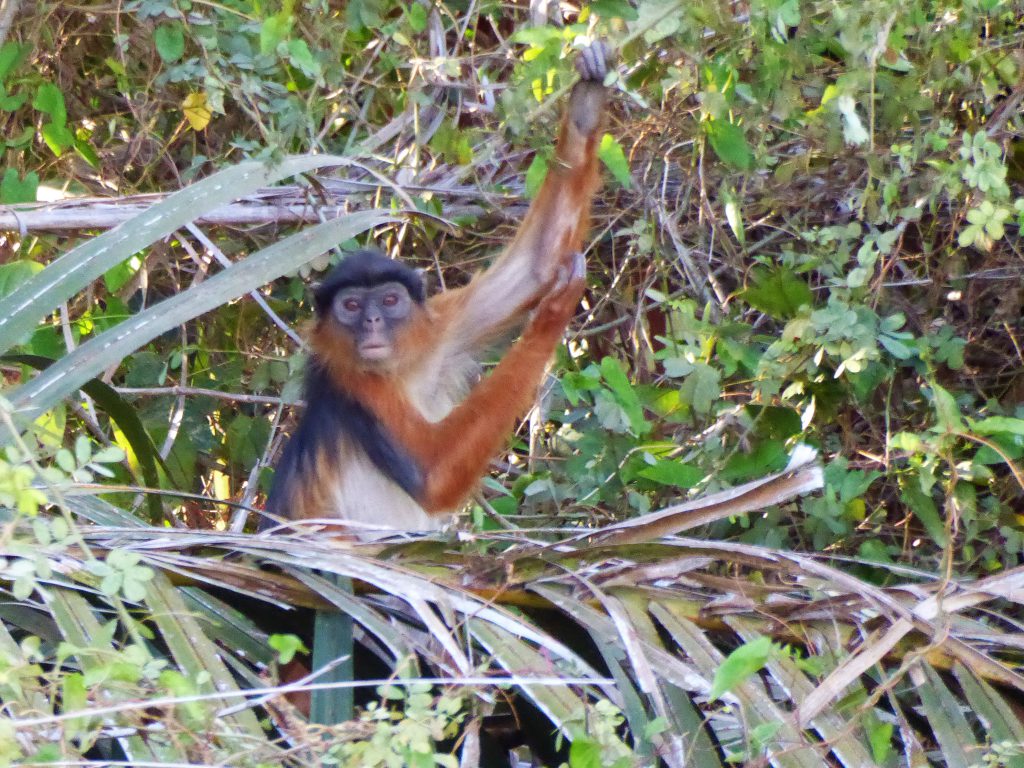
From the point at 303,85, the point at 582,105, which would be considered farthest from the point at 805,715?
the point at 303,85

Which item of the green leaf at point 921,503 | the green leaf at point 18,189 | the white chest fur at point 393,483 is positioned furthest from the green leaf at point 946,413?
the green leaf at point 18,189

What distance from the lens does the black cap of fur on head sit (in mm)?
6059

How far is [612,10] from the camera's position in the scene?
4.11m

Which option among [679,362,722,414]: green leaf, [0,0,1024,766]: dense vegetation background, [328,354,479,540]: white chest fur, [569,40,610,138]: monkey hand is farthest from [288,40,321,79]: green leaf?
[679,362,722,414]: green leaf

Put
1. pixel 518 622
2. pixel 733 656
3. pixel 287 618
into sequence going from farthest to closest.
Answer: pixel 287 618 → pixel 518 622 → pixel 733 656

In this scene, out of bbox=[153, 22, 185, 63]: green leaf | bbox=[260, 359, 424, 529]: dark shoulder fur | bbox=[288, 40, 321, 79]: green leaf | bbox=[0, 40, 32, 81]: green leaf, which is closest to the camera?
bbox=[288, 40, 321, 79]: green leaf

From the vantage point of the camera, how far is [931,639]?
3.52 m

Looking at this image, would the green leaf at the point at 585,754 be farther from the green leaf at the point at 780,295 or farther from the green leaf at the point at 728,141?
the green leaf at the point at 728,141

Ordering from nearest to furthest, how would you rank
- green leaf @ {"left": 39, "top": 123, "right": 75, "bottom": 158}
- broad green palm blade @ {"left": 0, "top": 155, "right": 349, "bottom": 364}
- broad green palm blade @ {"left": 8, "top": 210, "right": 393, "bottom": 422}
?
broad green palm blade @ {"left": 8, "top": 210, "right": 393, "bottom": 422} → broad green palm blade @ {"left": 0, "top": 155, "right": 349, "bottom": 364} → green leaf @ {"left": 39, "top": 123, "right": 75, "bottom": 158}

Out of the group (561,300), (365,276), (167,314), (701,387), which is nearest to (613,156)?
(561,300)

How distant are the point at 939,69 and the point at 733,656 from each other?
11.3 feet

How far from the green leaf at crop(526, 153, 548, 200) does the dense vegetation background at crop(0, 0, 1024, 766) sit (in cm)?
2

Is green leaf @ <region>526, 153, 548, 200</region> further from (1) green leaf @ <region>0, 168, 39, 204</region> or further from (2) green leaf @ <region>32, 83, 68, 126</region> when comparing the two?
(2) green leaf @ <region>32, 83, 68, 126</region>

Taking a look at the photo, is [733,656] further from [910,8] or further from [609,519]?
[609,519]
